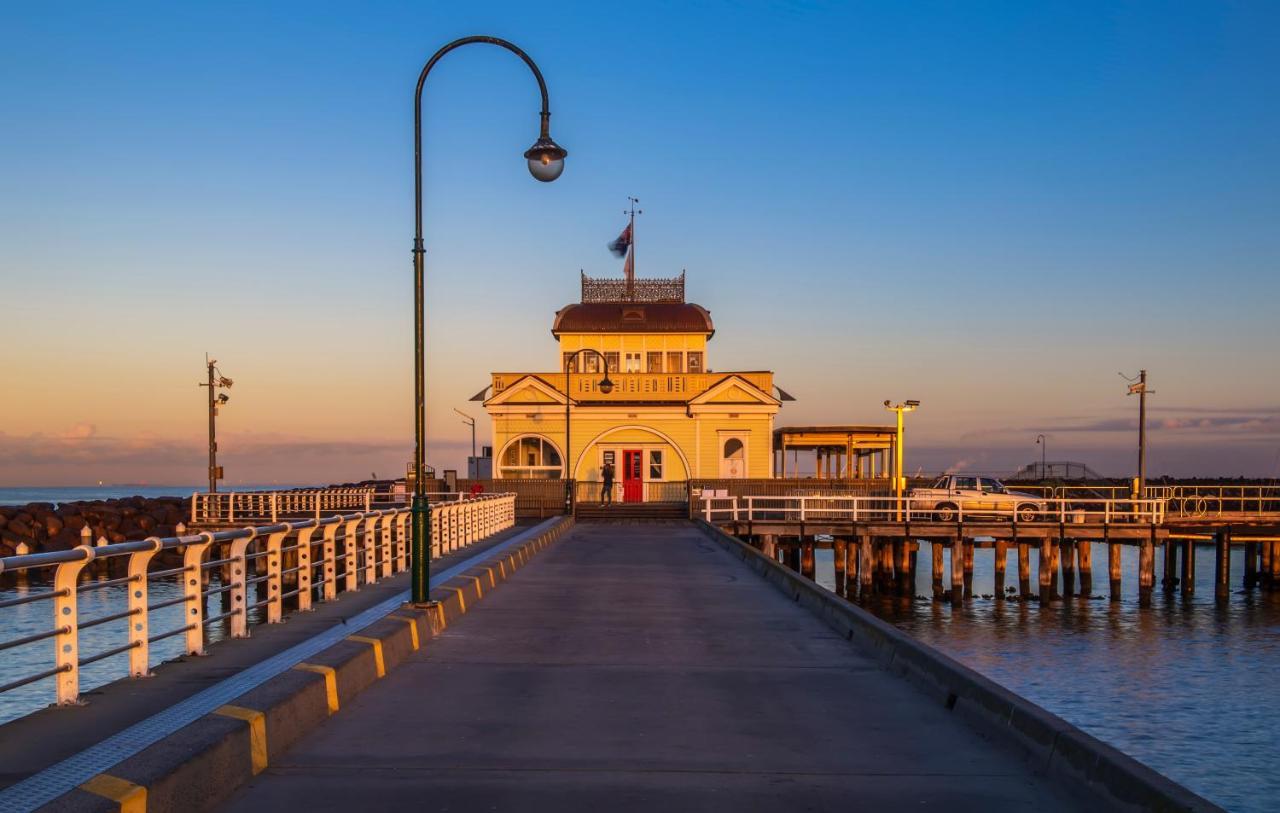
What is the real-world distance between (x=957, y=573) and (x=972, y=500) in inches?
184

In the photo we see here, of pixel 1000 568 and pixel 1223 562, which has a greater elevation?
pixel 1223 562

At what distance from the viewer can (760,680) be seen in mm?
10367

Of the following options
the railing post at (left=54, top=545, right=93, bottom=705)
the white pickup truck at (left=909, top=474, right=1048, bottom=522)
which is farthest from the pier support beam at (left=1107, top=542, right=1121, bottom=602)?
the railing post at (left=54, top=545, right=93, bottom=705)

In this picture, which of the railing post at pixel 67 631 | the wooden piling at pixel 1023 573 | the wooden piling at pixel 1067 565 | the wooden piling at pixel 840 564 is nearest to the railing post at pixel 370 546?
the railing post at pixel 67 631

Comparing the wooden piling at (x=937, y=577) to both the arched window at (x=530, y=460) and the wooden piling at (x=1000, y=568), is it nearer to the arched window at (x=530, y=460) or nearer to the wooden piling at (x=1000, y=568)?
the wooden piling at (x=1000, y=568)

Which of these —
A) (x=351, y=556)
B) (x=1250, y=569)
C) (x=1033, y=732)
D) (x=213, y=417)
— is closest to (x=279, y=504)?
(x=213, y=417)

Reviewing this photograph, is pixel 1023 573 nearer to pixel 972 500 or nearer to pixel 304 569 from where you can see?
pixel 972 500

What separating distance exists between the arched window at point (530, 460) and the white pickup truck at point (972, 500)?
1525cm

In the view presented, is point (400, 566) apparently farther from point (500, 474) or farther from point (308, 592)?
point (500, 474)

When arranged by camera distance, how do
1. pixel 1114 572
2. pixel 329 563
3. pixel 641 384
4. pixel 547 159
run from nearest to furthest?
1. pixel 547 159
2. pixel 329 563
3. pixel 1114 572
4. pixel 641 384

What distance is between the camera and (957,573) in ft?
128

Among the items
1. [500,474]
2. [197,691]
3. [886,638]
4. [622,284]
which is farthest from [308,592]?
[622,284]

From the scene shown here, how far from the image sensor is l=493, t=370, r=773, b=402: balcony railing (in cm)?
5103

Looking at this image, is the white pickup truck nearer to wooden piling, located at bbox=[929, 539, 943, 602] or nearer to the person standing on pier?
wooden piling, located at bbox=[929, 539, 943, 602]
